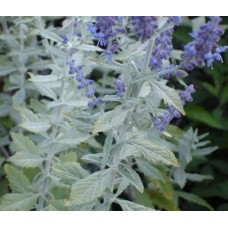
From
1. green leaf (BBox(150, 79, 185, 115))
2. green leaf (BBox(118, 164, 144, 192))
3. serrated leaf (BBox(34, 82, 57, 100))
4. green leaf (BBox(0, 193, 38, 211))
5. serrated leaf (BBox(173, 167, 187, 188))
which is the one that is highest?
green leaf (BBox(150, 79, 185, 115))

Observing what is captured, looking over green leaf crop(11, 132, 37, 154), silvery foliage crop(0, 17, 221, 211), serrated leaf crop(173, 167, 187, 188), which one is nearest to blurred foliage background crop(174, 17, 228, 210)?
silvery foliage crop(0, 17, 221, 211)

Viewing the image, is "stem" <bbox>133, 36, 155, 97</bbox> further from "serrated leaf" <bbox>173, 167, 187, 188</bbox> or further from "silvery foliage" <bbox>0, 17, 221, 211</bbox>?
"serrated leaf" <bbox>173, 167, 187, 188</bbox>

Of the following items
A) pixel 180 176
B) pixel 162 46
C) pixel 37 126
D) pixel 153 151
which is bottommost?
pixel 180 176

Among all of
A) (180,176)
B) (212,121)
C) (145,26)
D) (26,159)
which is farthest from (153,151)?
(212,121)

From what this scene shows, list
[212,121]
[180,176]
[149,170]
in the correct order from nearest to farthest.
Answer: [149,170]
[180,176]
[212,121]

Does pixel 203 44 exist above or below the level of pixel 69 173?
above

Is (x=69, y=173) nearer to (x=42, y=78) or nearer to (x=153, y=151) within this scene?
(x=153, y=151)

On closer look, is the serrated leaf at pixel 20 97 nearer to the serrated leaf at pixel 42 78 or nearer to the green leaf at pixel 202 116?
the serrated leaf at pixel 42 78
